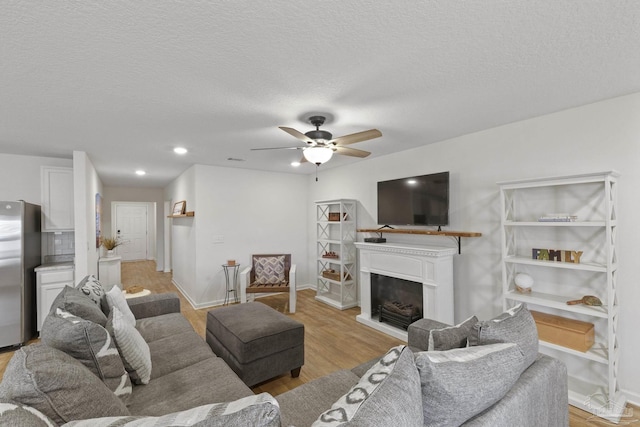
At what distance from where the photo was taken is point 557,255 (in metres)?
2.49

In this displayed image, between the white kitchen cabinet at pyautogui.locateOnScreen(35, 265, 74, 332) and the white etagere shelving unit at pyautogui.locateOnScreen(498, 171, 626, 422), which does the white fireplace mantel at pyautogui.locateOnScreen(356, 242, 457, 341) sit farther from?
the white kitchen cabinet at pyautogui.locateOnScreen(35, 265, 74, 332)

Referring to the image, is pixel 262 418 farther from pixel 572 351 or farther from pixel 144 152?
pixel 144 152

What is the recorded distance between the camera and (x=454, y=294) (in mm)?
3434

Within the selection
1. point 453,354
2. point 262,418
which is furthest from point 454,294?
point 262,418

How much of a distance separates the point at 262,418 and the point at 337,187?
4.65 metres

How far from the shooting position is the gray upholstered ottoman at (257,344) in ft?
7.73

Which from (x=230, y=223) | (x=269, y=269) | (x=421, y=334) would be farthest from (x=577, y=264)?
(x=230, y=223)

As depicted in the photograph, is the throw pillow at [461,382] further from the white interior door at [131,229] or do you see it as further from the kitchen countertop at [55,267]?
the white interior door at [131,229]

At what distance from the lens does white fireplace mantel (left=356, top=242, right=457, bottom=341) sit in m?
3.24

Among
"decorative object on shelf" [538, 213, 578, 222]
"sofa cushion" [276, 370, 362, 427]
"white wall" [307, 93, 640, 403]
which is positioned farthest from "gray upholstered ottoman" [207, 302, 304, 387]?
"decorative object on shelf" [538, 213, 578, 222]

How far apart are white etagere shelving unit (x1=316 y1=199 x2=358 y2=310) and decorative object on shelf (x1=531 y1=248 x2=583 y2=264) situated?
2.60 metres

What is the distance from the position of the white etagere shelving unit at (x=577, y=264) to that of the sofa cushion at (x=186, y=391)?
246cm

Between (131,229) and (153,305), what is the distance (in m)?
7.98

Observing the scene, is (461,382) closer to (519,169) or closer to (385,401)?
(385,401)
